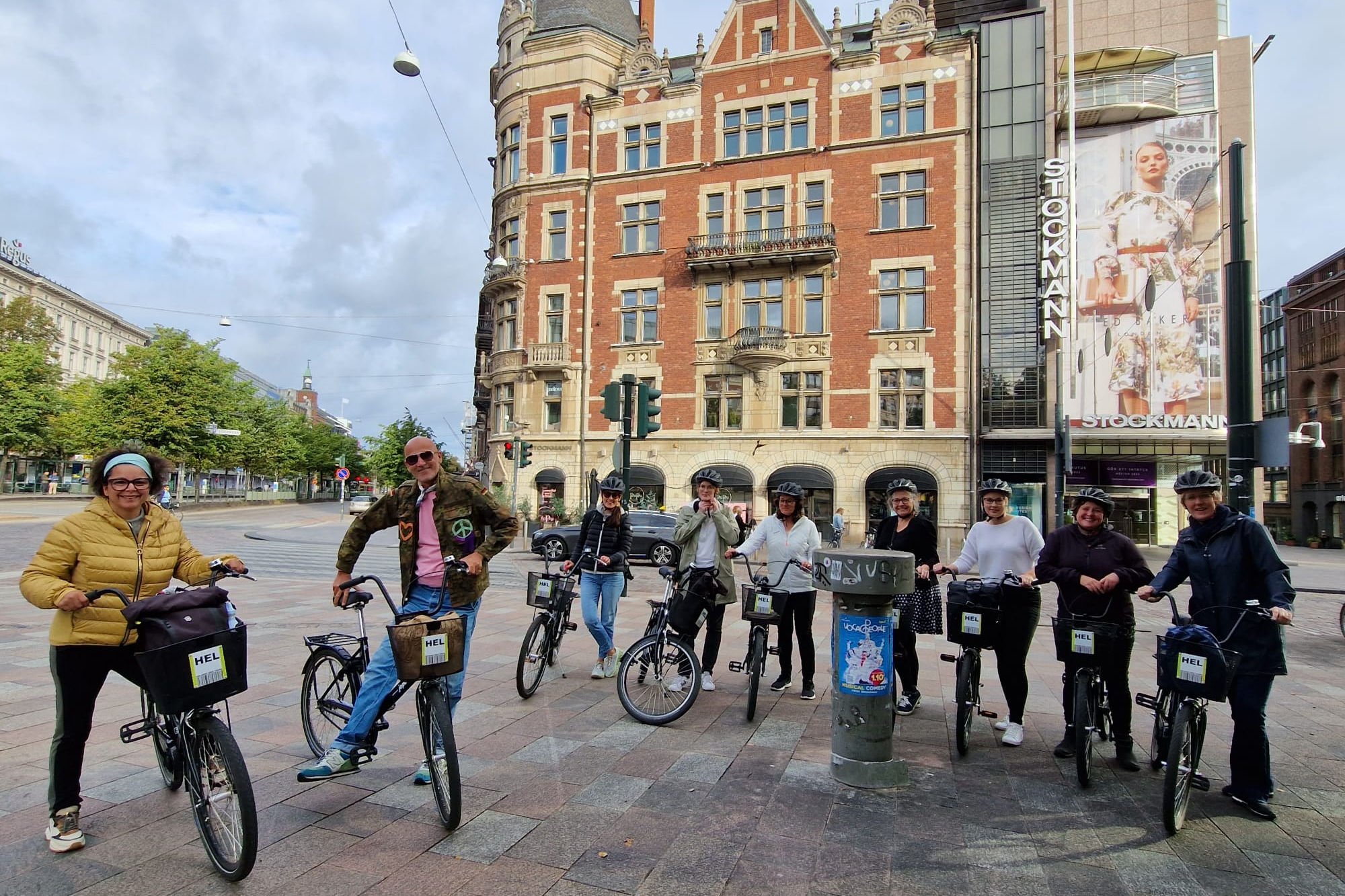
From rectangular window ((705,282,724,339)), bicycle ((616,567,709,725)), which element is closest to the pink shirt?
bicycle ((616,567,709,725))

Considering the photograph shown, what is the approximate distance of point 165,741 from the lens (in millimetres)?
3855

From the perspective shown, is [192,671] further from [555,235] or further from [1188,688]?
[555,235]

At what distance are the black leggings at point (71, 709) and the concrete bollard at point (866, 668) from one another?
3.42 m

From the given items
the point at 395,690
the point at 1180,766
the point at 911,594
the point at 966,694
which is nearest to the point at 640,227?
the point at 911,594

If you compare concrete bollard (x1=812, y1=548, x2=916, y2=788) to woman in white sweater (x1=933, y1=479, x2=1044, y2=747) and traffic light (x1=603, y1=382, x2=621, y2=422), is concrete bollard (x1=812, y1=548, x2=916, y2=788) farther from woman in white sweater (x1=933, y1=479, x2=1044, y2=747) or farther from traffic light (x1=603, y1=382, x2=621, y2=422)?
traffic light (x1=603, y1=382, x2=621, y2=422)

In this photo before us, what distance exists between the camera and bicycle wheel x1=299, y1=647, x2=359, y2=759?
4395 millimetres

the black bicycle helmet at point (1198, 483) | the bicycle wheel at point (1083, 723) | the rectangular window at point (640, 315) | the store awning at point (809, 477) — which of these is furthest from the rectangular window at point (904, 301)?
the bicycle wheel at point (1083, 723)

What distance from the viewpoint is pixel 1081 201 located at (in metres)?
28.4

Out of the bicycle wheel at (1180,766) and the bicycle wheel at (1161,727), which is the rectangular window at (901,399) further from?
the bicycle wheel at (1180,766)

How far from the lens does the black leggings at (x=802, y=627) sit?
6.18 meters

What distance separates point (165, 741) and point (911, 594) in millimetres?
4590

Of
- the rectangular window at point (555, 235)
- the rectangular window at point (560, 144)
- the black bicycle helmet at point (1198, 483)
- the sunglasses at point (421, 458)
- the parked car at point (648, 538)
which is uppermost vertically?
the rectangular window at point (560, 144)

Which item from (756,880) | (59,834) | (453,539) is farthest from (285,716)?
(756,880)

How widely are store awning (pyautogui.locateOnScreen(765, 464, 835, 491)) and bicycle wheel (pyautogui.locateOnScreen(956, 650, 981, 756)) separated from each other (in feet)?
72.7
